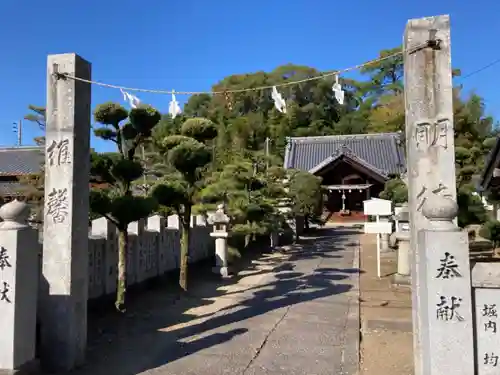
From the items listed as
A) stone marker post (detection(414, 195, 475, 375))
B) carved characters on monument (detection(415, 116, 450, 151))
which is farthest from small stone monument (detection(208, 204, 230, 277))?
stone marker post (detection(414, 195, 475, 375))

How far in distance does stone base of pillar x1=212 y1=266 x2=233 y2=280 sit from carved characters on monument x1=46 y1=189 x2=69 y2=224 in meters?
6.19

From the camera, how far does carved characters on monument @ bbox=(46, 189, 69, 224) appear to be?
15.4 ft

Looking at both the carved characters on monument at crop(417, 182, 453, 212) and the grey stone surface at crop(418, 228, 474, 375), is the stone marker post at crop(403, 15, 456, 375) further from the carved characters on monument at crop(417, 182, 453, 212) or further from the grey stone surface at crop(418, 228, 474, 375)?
the grey stone surface at crop(418, 228, 474, 375)

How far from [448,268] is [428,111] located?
171 cm

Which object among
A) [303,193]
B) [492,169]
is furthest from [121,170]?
[303,193]

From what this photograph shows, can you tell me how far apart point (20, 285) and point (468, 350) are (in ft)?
12.9

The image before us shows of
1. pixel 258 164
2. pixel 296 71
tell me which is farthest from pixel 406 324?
pixel 296 71

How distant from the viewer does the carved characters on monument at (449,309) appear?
3545 millimetres

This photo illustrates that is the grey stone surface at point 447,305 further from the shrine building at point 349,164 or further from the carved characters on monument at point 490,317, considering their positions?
the shrine building at point 349,164

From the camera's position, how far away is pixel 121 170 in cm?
615

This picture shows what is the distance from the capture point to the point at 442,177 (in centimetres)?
438

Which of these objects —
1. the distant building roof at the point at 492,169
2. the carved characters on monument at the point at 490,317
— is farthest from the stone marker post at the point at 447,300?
the distant building roof at the point at 492,169

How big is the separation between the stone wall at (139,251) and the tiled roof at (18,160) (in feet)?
58.1

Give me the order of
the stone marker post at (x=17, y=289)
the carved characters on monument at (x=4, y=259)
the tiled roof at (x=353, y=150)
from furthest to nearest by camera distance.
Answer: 1. the tiled roof at (x=353, y=150)
2. the carved characters on monument at (x=4, y=259)
3. the stone marker post at (x=17, y=289)
